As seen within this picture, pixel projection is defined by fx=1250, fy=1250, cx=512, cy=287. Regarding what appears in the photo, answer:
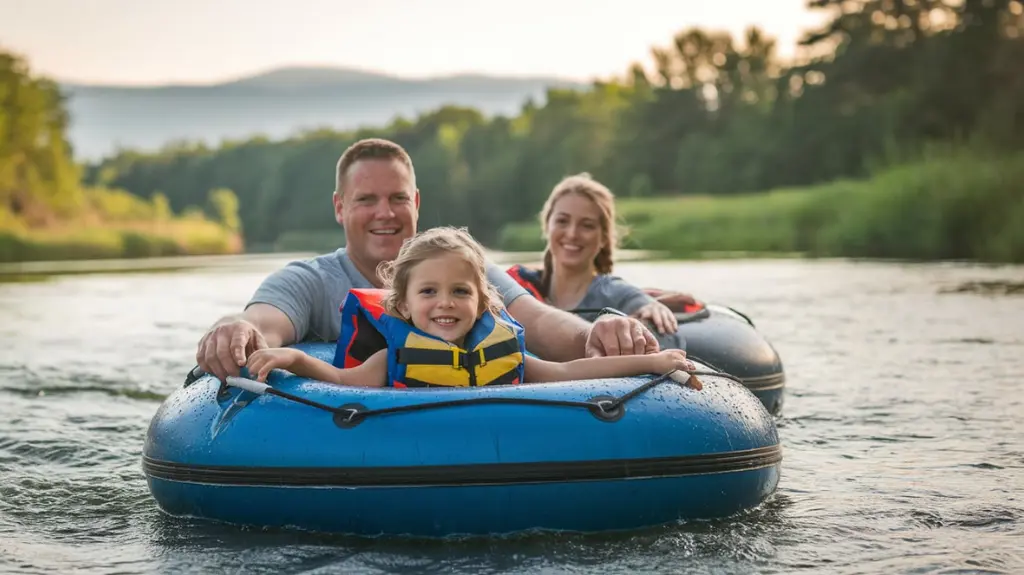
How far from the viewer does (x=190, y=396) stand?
14.8 feet

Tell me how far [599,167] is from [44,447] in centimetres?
5654

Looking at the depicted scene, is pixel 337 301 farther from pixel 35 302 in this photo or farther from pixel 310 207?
pixel 310 207

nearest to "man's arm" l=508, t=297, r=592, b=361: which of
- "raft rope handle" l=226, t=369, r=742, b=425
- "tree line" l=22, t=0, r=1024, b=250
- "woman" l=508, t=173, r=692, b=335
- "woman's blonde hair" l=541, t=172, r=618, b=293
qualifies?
"raft rope handle" l=226, t=369, r=742, b=425

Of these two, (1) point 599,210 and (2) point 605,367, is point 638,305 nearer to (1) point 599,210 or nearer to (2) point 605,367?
(1) point 599,210

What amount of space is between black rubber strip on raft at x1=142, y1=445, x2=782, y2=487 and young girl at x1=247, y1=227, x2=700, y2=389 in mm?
322

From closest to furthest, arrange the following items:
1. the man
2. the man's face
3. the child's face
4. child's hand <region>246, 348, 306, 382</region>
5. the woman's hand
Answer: the child's face → child's hand <region>246, 348, 306, 382</region> → the man → the man's face → the woman's hand

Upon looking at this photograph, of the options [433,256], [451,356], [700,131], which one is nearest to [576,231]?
[451,356]

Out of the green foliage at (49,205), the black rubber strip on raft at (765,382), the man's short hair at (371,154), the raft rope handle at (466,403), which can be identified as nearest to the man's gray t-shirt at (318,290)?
the man's short hair at (371,154)

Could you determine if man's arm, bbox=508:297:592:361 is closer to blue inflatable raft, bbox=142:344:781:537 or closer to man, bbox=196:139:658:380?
man, bbox=196:139:658:380

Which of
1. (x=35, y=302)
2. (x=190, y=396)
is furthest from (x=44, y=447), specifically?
(x=35, y=302)

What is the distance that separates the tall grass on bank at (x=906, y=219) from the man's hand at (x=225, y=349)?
11.7 metres

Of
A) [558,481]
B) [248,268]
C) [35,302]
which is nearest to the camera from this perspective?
[558,481]

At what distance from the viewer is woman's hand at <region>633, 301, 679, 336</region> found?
5.96 meters

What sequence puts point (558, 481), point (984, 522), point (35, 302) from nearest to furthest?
point (558, 481) < point (984, 522) < point (35, 302)
